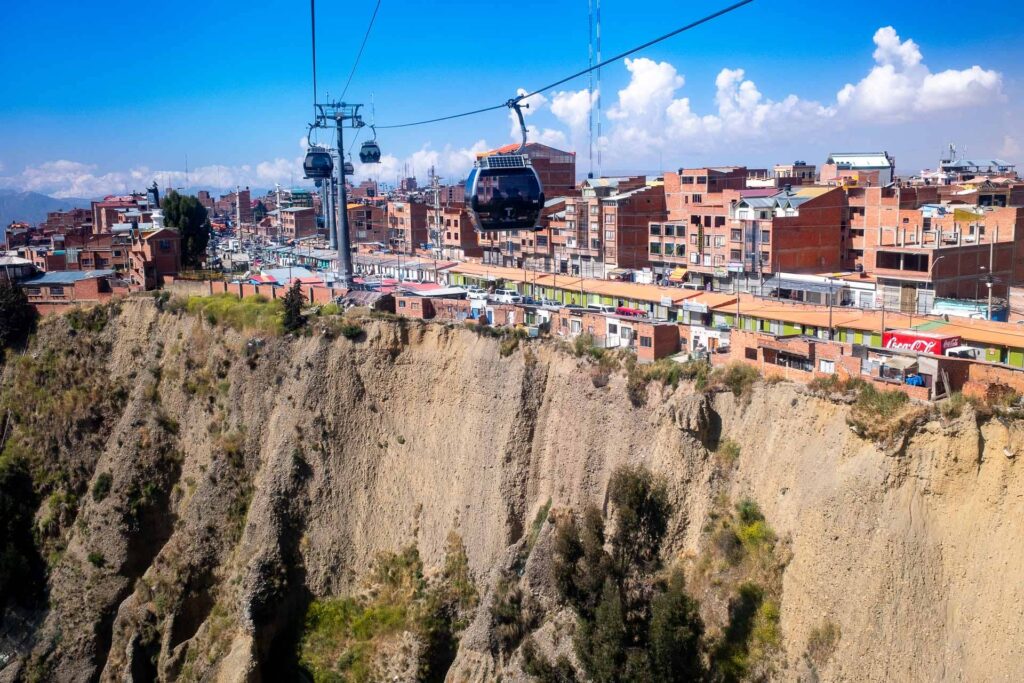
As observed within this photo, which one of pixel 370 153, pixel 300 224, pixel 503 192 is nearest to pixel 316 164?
pixel 370 153

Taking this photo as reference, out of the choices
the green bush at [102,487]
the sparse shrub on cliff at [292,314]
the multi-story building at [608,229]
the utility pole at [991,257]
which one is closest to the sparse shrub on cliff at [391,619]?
the sparse shrub on cliff at [292,314]

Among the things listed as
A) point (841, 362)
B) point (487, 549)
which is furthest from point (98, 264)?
point (841, 362)

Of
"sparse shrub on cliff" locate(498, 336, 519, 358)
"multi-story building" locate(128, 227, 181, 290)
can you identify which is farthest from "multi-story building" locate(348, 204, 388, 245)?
"sparse shrub on cliff" locate(498, 336, 519, 358)

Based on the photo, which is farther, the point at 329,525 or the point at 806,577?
the point at 329,525

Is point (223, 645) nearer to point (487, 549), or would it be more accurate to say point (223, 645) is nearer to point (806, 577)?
point (487, 549)

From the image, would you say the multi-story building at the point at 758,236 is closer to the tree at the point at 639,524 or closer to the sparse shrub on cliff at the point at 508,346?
the sparse shrub on cliff at the point at 508,346
